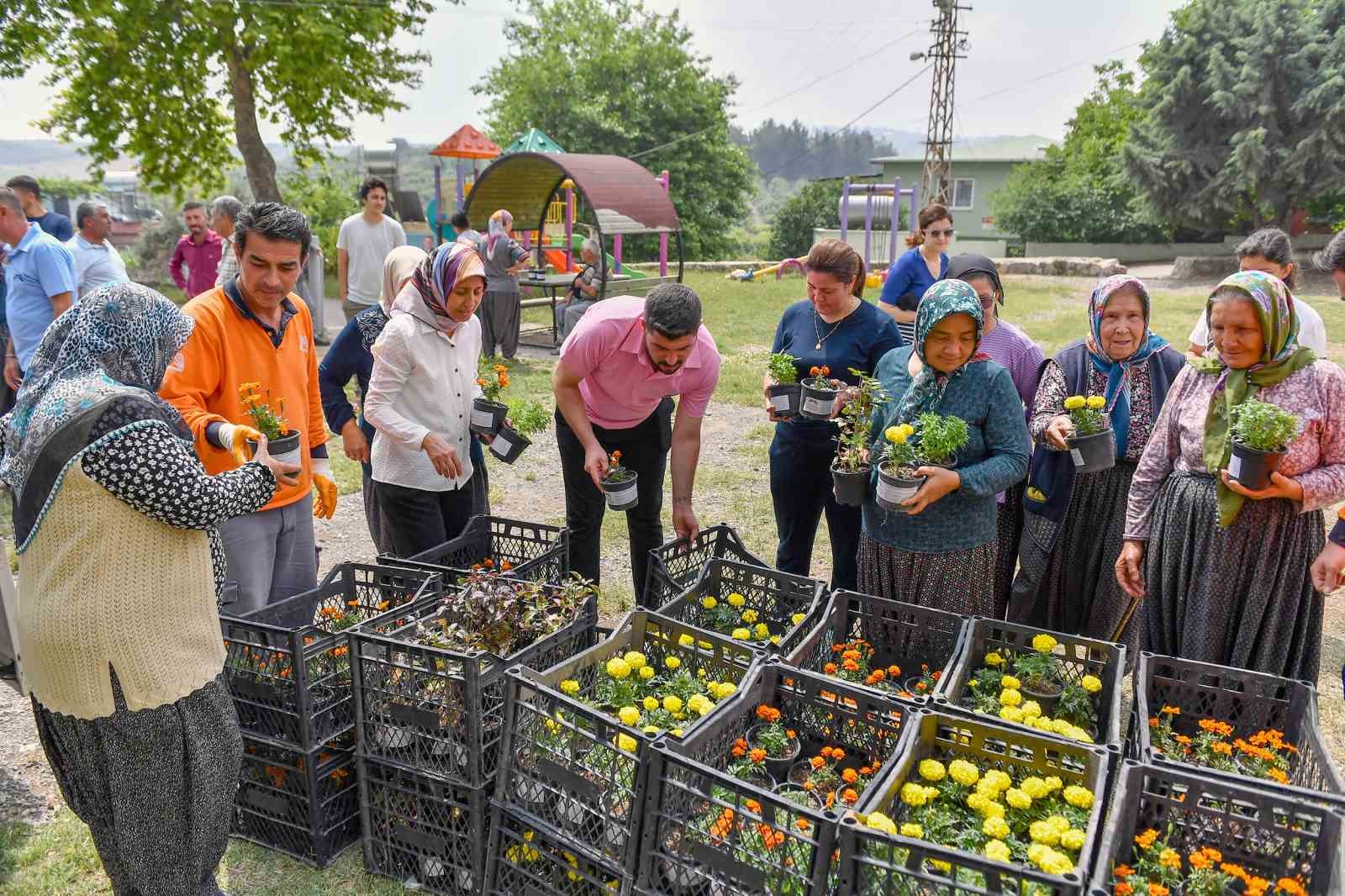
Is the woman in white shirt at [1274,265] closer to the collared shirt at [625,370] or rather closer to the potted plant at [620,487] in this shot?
the collared shirt at [625,370]

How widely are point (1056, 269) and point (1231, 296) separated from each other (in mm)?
22881

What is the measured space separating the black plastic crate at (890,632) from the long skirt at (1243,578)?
73 cm

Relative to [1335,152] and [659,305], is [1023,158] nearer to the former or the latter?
[1335,152]

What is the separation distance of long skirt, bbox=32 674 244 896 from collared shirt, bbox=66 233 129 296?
517 centimetres

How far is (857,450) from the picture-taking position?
3104 millimetres

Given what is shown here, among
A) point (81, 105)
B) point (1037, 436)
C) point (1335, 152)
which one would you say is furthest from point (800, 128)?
point (1037, 436)

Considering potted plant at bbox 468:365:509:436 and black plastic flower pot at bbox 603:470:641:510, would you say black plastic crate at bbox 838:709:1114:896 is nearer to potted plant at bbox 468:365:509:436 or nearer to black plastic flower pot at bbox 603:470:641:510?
black plastic flower pot at bbox 603:470:641:510

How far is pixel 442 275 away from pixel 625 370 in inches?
29.2

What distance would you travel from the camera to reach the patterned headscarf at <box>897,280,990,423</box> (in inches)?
109

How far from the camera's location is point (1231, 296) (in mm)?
2680

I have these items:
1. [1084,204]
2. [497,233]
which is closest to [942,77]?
[1084,204]

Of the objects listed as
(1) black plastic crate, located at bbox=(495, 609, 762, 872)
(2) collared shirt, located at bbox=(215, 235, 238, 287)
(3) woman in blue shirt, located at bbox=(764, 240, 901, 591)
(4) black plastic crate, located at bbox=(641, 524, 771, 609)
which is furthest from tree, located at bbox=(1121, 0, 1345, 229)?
(1) black plastic crate, located at bbox=(495, 609, 762, 872)

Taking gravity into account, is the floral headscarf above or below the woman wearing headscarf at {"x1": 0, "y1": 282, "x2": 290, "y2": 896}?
above

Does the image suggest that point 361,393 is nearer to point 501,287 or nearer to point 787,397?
point 787,397
